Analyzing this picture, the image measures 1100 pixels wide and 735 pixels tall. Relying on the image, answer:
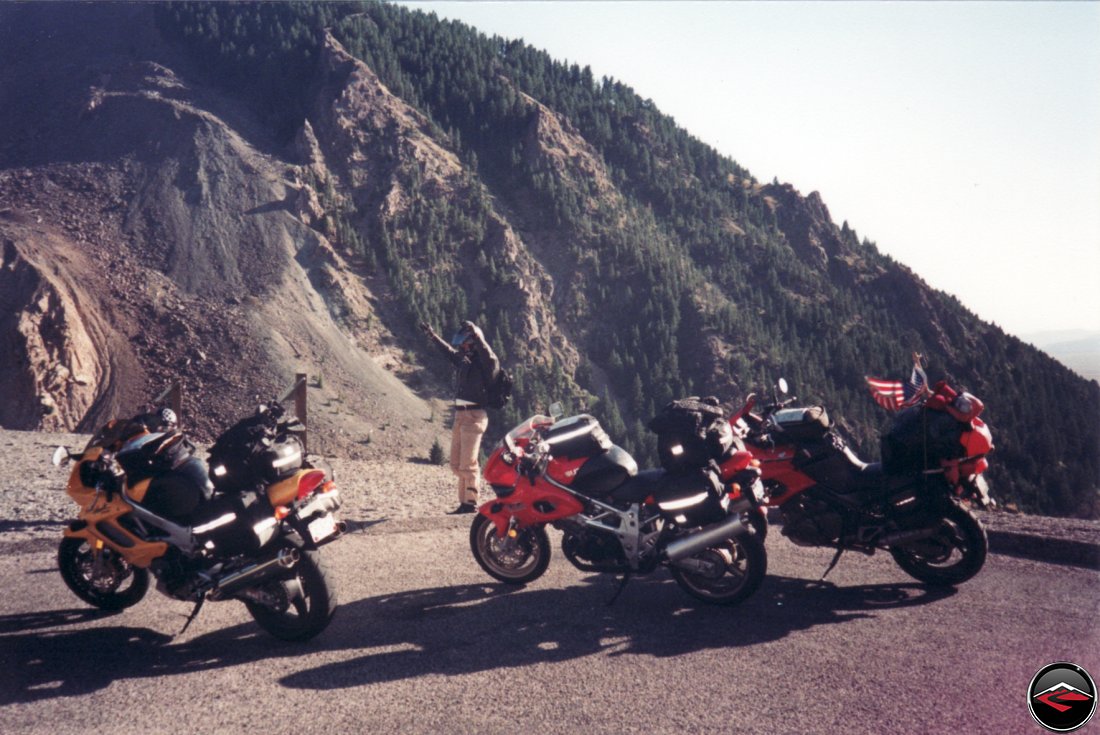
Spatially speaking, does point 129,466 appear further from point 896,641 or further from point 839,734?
point 896,641

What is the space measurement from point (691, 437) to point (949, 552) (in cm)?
241

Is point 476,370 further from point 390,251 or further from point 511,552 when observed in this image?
point 390,251

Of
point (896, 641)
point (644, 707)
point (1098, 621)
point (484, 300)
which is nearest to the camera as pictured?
point (644, 707)

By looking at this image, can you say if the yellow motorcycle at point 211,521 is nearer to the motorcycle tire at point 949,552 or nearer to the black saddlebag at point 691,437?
the black saddlebag at point 691,437

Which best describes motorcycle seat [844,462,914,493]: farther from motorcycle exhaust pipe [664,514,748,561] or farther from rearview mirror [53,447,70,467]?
rearview mirror [53,447,70,467]

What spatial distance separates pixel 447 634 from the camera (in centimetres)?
499

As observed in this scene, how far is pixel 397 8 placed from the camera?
5966cm

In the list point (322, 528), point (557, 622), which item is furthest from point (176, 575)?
point (557, 622)

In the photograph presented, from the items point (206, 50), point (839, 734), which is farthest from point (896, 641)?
point (206, 50)

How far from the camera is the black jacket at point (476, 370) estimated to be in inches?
327

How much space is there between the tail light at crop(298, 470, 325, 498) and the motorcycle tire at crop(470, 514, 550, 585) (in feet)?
5.08

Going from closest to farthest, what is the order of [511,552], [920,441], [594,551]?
[594,551]
[920,441]
[511,552]

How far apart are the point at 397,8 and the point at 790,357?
146ft

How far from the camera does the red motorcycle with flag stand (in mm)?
5715
